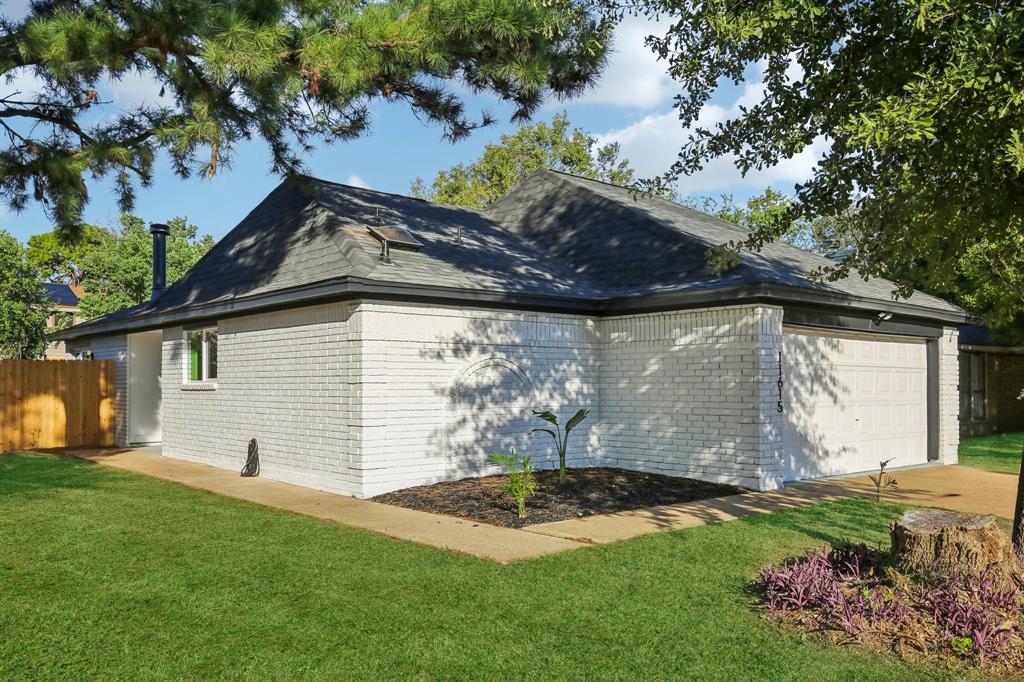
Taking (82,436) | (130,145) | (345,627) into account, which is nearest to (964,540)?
(345,627)

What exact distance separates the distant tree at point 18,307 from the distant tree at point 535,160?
1711cm

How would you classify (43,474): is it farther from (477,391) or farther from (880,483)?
(880,483)

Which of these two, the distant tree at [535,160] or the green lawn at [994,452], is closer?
the green lawn at [994,452]

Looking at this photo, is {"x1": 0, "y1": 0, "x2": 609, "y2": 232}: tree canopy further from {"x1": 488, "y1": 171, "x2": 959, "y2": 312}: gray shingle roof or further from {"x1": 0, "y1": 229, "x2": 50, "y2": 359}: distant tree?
{"x1": 0, "y1": 229, "x2": 50, "y2": 359}: distant tree

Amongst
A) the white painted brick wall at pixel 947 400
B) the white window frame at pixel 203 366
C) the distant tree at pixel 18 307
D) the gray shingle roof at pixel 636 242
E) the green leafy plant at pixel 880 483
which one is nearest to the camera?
the green leafy plant at pixel 880 483

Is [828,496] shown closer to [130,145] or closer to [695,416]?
[695,416]

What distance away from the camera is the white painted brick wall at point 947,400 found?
49.2 ft

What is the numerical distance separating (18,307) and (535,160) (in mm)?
22488

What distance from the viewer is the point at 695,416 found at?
1215 cm

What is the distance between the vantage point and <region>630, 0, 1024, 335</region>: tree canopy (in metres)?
5.23

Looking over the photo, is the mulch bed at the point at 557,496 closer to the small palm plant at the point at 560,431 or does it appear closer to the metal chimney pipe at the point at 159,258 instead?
the small palm plant at the point at 560,431

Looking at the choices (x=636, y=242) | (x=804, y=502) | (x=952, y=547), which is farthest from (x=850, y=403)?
(x=952, y=547)

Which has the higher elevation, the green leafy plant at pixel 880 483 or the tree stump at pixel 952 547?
the tree stump at pixel 952 547

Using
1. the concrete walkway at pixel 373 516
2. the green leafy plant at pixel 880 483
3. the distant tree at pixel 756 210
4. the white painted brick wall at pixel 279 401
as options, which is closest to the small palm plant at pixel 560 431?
the concrete walkway at pixel 373 516
